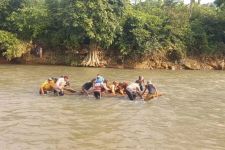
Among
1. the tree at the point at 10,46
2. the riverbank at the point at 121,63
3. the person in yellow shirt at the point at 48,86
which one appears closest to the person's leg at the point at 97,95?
the person in yellow shirt at the point at 48,86

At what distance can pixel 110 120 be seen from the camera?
16.1m

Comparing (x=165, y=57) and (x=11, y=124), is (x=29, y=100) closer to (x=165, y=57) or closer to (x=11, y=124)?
(x=11, y=124)

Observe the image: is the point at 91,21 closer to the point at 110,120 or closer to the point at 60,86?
the point at 60,86

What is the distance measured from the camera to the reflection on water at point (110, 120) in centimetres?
1297

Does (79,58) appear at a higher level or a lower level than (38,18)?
lower

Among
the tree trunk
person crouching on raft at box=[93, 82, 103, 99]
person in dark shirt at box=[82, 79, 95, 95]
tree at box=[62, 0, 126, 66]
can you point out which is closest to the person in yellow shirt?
person in dark shirt at box=[82, 79, 95, 95]

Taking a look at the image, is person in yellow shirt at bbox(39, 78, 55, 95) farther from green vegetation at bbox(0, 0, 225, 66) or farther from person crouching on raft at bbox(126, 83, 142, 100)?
green vegetation at bbox(0, 0, 225, 66)

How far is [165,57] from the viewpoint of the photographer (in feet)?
131

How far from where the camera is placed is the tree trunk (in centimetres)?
3753

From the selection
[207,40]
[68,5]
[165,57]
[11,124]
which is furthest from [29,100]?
[207,40]

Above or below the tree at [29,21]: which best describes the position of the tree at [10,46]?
below

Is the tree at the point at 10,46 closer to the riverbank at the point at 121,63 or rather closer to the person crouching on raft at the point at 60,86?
the riverbank at the point at 121,63

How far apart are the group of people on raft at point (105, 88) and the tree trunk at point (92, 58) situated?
15160 millimetres

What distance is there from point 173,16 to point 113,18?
6055 millimetres
